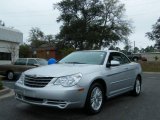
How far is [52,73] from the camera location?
7.04 metres

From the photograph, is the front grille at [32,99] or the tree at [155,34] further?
the tree at [155,34]

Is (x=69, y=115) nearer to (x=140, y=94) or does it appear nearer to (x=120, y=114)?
(x=120, y=114)

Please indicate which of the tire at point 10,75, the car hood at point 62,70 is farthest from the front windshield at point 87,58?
the tire at point 10,75

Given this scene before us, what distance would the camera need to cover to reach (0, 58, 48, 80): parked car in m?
18.0

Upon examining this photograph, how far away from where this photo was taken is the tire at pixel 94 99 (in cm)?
721

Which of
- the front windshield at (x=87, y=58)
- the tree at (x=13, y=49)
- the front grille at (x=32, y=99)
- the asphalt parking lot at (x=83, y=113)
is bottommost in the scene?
the asphalt parking lot at (x=83, y=113)

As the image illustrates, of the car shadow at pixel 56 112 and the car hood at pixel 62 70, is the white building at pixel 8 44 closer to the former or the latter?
the car shadow at pixel 56 112

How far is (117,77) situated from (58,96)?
2.53m

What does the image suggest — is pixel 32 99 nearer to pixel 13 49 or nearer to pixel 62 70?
→ pixel 62 70

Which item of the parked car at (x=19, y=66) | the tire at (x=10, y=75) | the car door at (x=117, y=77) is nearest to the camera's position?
the car door at (x=117, y=77)

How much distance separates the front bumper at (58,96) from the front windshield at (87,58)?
1.48 metres

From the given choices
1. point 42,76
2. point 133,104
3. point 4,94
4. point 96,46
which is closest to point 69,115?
point 42,76

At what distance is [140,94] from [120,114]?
11.7 feet

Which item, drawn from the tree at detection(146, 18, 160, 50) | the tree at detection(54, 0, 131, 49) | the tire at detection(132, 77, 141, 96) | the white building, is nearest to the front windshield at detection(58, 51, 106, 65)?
the tire at detection(132, 77, 141, 96)
